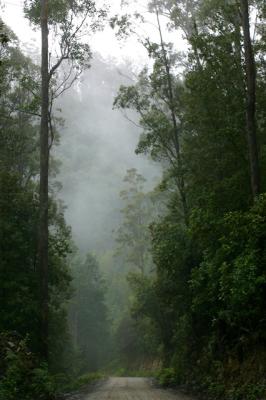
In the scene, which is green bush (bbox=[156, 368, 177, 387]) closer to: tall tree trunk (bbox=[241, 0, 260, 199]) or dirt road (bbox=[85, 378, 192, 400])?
dirt road (bbox=[85, 378, 192, 400])

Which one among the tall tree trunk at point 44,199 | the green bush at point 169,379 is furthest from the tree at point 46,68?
the green bush at point 169,379

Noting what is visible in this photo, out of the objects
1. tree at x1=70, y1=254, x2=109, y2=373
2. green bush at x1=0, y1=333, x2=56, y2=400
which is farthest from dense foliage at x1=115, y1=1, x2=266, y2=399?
tree at x1=70, y1=254, x2=109, y2=373

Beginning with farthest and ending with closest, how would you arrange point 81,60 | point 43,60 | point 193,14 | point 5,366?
point 193,14, point 81,60, point 43,60, point 5,366

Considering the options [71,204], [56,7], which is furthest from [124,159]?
[56,7]

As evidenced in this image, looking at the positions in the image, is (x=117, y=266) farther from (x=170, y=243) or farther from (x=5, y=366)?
(x=5, y=366)

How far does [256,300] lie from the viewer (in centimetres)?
1200

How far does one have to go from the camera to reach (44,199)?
51.5 feet

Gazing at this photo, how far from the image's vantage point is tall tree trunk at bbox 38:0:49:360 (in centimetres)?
1460

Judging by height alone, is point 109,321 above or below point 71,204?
below

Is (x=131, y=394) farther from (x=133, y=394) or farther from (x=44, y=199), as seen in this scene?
(x=44, y=199)

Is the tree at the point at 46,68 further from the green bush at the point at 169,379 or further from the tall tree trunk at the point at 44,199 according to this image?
the green bush at the point at 169,379

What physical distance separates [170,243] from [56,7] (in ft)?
33.4

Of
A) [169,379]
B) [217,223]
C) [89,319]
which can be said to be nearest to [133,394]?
[169,379]

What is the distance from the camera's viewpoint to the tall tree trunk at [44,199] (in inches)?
575
